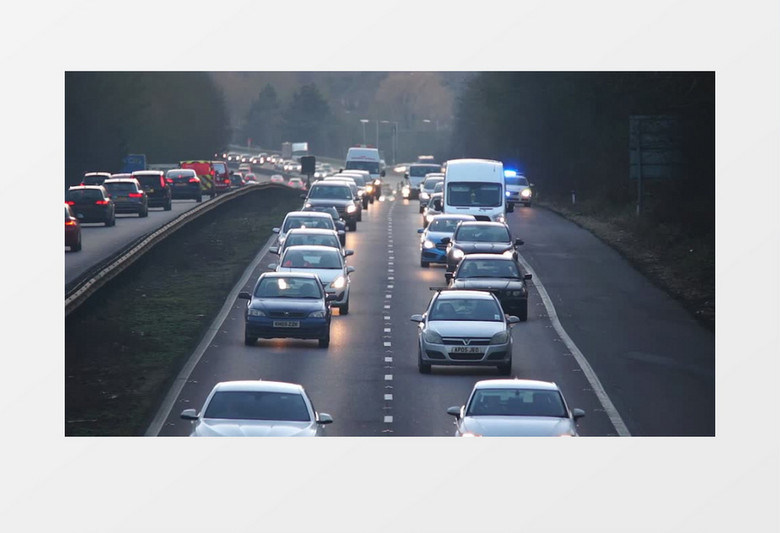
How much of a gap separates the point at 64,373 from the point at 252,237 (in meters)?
27.8

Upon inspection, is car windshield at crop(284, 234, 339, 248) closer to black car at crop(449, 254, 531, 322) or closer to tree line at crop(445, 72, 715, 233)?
black car at crop(449, 254, 531, 322)

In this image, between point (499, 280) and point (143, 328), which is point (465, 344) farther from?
point (143, 328)

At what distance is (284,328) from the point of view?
31.6 meters

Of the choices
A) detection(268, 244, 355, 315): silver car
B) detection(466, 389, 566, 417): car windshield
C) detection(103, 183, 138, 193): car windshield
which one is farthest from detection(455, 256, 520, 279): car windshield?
detection(103, 183, 138, 193): car windshield

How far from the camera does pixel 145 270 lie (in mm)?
39812

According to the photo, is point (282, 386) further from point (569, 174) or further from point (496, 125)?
point (496, 125)

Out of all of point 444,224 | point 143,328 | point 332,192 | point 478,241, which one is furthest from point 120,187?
point 143,328

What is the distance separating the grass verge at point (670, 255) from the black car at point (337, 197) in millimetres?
9281

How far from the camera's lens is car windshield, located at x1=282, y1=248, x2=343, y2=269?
1474 inches

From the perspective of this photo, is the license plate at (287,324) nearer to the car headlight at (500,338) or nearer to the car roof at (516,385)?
the car headlight at (500,338)

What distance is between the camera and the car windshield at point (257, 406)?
20.8 metres

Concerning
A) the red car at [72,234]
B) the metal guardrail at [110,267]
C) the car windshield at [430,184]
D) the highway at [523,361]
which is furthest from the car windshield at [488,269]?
the car windshield at [430,184]

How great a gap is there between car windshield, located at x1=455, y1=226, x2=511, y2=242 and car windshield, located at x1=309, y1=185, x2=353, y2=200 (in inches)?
622

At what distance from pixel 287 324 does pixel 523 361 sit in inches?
190
